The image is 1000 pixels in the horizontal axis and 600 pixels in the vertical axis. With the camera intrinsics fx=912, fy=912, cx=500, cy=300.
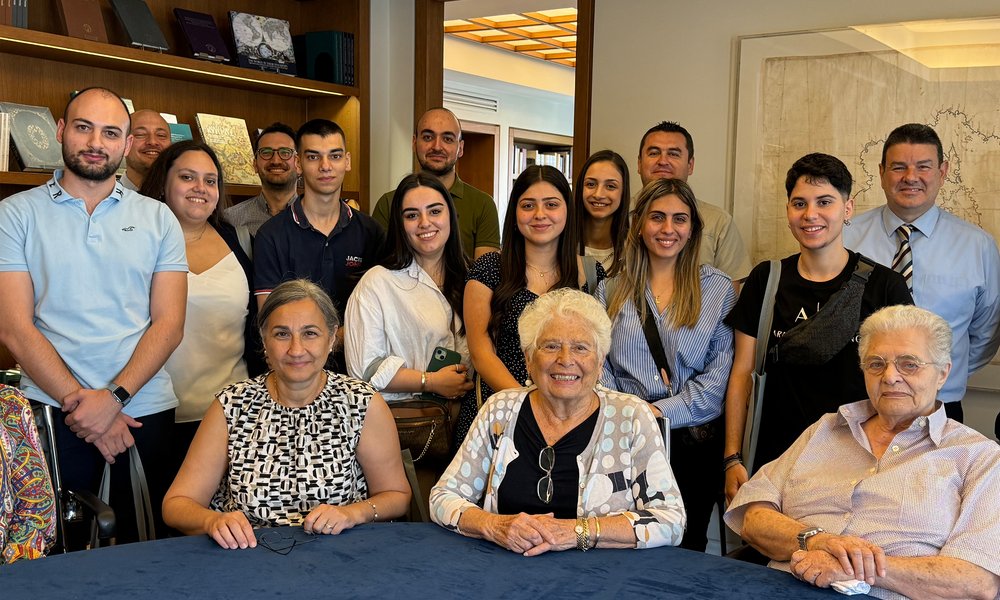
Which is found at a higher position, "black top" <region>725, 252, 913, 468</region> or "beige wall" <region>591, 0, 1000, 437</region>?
"beige wall" <region>591, 0, 1000, 437</region>

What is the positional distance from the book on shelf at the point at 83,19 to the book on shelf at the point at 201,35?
54 cm

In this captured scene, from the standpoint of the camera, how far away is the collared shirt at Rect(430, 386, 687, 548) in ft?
7.29

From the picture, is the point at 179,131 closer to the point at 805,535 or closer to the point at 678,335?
the point at 678,335

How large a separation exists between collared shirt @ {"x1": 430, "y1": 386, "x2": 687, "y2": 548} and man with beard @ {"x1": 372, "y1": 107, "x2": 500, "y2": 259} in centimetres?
187

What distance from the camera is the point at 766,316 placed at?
2.93 metres

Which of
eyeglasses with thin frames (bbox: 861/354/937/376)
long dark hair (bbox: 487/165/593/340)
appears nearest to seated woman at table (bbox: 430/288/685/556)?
eyeglasses with thin frames (bbox: 861/354/937/376)

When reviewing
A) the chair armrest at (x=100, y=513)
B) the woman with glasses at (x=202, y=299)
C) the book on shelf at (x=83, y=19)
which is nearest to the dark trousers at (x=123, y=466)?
the woman with glasses at (x=202, y=299)

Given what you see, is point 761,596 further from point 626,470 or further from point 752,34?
point 752,34

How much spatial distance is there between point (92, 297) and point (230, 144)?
249cm

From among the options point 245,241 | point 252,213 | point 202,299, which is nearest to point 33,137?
point 252,213

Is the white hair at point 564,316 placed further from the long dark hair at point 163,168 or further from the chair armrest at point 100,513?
the long dark hair at point 163,168

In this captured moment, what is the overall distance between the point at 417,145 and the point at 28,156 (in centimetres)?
178

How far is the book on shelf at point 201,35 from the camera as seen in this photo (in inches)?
193

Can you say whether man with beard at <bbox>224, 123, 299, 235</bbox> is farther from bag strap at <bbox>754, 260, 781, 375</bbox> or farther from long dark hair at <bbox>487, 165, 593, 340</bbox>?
bag strap at <bbox>754, 260, 781, 375</bbox>
